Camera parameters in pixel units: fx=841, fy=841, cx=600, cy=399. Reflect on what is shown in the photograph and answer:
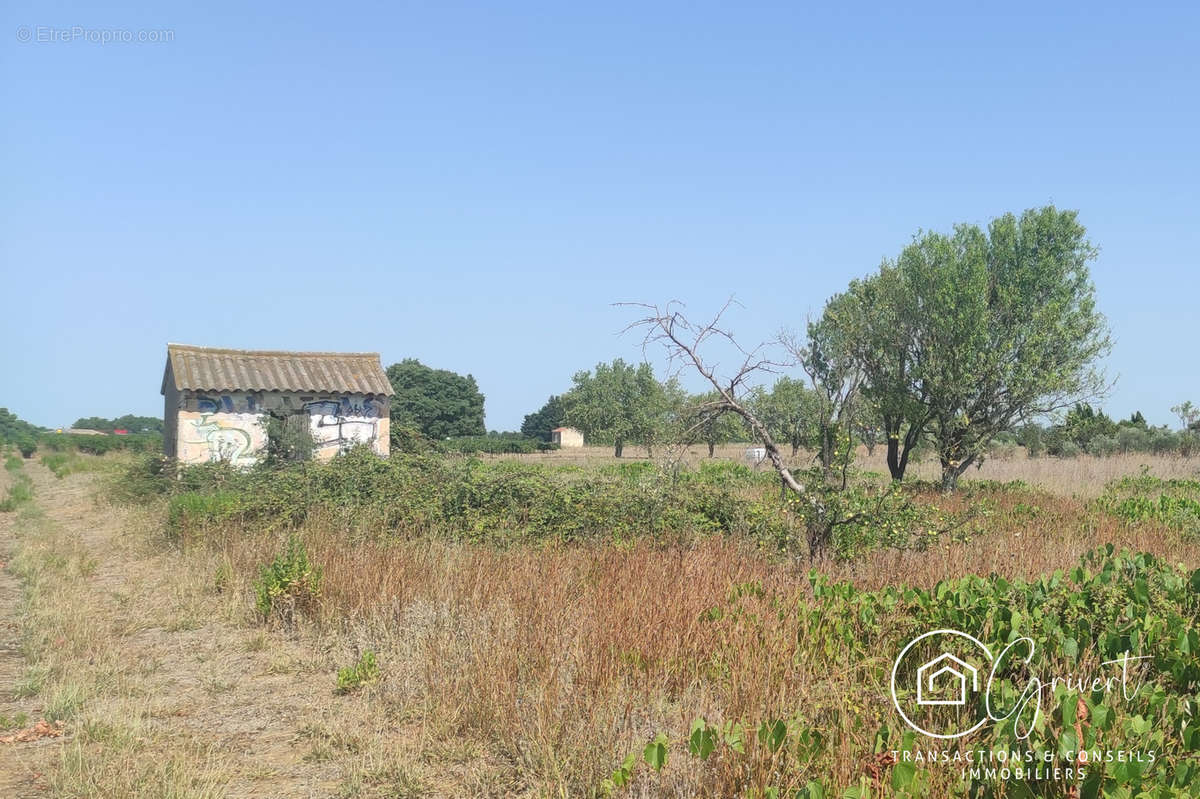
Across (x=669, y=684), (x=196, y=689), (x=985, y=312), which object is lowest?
(x=196, y=689)

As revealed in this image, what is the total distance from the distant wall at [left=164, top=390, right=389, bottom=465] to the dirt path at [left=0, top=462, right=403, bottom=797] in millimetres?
9323

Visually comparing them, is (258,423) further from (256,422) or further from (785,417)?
(785,417)

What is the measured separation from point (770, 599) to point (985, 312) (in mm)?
16629

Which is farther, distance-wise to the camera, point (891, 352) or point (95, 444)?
point (95, 444)

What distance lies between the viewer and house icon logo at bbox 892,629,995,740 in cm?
381

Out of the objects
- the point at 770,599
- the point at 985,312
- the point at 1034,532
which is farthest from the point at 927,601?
the point at 985,312

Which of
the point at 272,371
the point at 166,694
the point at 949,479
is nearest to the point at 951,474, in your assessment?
the point at 949,479

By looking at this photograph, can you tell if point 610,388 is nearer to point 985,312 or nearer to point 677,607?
point 985,312

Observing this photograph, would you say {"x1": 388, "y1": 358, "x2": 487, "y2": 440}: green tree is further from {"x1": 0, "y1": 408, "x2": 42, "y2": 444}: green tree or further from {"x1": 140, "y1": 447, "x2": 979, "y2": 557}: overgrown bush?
{"x1": 140, "y1": 447, "x2": 979, "y2": 557}: overgrown bush

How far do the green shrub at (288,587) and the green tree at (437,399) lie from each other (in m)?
62.4

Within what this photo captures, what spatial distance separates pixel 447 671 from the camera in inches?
214

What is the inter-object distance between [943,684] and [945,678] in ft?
0.16

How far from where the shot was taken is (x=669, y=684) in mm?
4910

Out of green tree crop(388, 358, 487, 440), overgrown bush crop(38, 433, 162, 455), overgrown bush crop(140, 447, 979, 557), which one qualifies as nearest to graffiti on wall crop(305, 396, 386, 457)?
overgrown bush crop(140, 447, 979, 557)
